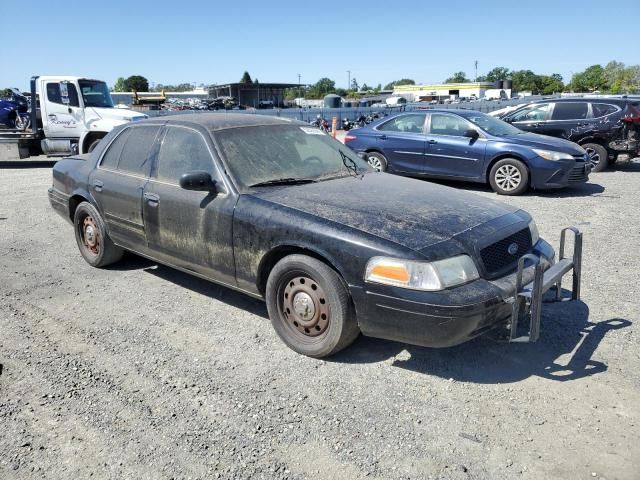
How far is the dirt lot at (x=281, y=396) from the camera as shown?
2.59 m

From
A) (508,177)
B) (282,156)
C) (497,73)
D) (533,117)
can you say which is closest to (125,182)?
(282,156)

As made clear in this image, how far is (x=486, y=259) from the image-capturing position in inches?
131

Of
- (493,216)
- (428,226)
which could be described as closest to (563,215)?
(493,216)

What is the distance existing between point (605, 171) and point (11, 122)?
15730 millimetres

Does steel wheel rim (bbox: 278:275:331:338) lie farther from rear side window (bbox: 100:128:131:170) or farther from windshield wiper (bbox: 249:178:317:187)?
rear side window (bbox: 100:128:131:170)

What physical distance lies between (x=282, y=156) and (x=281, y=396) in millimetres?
2014

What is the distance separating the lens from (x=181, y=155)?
4367mm

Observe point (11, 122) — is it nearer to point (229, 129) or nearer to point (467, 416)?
point (229, 129)

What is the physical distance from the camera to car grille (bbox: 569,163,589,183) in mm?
8883

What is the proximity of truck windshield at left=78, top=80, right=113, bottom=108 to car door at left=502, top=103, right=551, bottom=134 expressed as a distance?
34.5ft

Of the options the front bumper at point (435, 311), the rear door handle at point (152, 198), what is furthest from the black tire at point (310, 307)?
the rear door handle at point (152, 198)

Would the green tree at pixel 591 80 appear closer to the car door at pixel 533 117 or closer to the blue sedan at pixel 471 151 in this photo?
the car door at pixel 533 117

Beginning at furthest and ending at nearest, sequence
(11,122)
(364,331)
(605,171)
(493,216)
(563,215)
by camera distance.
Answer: (11,122) < (605,171) < (563,215) < (493,216) < (364,331)

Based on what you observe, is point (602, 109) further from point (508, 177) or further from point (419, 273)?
point (419, 273)
